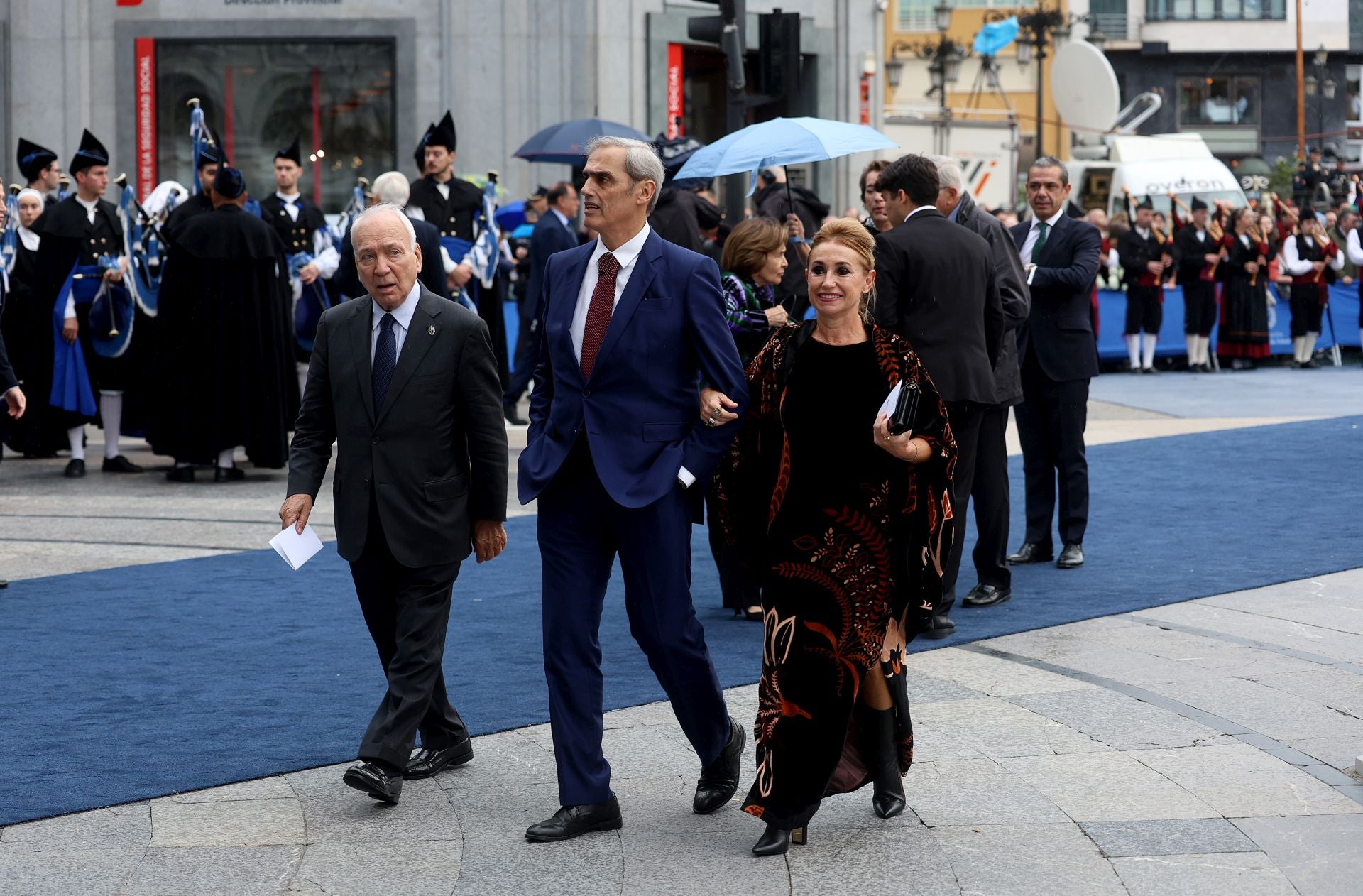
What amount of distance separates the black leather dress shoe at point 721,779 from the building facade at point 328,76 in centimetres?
1892

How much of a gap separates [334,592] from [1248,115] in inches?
2613

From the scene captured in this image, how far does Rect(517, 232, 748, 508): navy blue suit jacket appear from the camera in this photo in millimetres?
5004

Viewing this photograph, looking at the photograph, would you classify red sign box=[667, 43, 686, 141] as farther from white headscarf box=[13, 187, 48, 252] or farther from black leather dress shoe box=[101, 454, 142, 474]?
black leather dress shoe box=[101, 454, 142, 474]

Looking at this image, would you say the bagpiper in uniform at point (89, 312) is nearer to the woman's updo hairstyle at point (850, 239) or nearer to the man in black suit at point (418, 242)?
the man in black suit at point (418, 242)

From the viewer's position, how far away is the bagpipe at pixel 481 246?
495 inches

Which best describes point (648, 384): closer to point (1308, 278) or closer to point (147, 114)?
point (1308, 278)

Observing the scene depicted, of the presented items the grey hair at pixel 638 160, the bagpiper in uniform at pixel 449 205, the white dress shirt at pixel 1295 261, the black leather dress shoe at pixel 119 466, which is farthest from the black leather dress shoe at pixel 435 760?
the white dress shirt at pixel 1295 261

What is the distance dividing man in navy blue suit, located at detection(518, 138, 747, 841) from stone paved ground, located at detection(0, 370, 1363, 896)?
1.14 ft

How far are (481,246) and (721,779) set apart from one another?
7992 mm

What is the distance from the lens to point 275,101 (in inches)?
966

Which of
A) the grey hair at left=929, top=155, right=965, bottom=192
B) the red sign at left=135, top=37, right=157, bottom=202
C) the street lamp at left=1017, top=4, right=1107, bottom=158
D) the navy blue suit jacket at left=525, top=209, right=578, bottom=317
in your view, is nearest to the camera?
the grey hair at left=929, top=155, right=965, bottom=192

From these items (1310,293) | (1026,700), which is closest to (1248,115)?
(1310,293)

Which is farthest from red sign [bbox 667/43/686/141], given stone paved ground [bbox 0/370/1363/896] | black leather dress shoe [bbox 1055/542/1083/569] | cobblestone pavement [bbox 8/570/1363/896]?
cobblestone pavement [bbox 8/570/1363/896]

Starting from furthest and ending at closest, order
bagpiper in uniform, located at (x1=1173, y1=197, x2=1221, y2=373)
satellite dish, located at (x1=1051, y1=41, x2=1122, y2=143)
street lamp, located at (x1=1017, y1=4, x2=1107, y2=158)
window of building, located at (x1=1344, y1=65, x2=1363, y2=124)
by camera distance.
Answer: window of building, located at (x1=1344, y1=65, x2=1363, y2=124), street lamp, located at (x1=1017, y1=4, x2=1107, y2=158), satellite dish, located at (x1=1051, y1=41, x2=1122, y2=143), bagpiper in uniform, located at (x1=1173, y1=197, x2=1221, y2=373)
